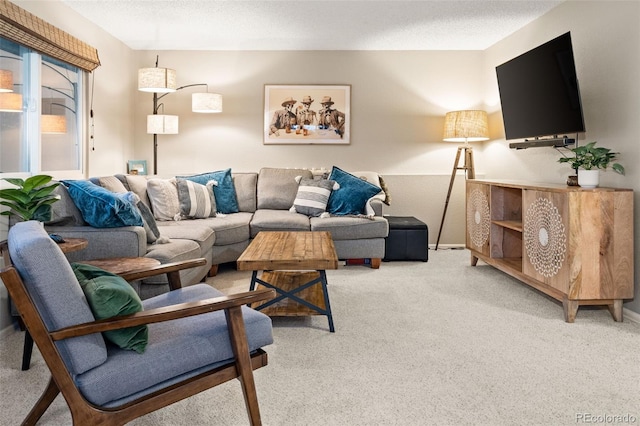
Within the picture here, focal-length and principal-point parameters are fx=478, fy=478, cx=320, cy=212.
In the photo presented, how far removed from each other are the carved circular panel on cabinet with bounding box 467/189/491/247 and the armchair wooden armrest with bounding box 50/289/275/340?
3.10 meters

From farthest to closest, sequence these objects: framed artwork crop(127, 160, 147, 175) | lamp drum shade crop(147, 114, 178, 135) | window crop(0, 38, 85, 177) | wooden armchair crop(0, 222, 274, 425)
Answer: framed artwork crop(127, 160, 147, 175)
lamp drum shade crop(147, 114, 178, 135)
window crop(0, 38, 85, 177)
wooden armchair crop(0, 222, 274, 425)

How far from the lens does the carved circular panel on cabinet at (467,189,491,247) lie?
4.26 meters

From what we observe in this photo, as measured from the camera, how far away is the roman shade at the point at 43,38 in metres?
2.96

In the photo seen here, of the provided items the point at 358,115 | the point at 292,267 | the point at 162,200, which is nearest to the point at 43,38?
the point at 162,200

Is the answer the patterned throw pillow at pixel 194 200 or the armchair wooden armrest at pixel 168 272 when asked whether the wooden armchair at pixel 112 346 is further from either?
the patterned throw pillow at pixel 194 200

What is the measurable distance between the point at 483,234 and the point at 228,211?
250cm

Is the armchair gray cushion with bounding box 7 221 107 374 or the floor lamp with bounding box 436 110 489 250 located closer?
the armchair gray cushion with bounding box 7 221 107 374

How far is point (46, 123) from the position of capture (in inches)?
145

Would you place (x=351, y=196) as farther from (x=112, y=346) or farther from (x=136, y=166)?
(x=112, y=346)

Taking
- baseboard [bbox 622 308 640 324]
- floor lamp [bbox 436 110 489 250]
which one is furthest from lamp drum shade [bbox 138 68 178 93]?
baseboard [bbox 622 308 640 324]

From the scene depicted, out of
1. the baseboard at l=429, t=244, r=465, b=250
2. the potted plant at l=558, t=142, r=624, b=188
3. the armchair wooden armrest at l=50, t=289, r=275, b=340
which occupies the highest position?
the potted plant at l=558, t=142, r=624, b=188

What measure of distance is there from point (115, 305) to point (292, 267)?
4.51 ft

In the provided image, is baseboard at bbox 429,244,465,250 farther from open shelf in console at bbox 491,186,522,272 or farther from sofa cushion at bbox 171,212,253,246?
sofa cushion at bbox 171,212,253,246

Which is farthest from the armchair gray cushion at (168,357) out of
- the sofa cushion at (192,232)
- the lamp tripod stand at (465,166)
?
the lamp tripod stand at (465,166)
